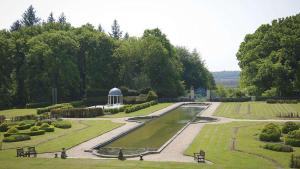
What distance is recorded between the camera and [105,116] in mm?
56469

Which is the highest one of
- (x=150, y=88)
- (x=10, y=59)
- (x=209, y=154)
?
(x=10, y=59)

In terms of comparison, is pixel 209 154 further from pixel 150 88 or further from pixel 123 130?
pixel 150 88

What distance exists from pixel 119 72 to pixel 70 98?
12.5 meters

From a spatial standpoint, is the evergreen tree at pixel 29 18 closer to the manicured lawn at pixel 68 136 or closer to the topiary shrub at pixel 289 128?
the manicured lawn at pixel 68 136

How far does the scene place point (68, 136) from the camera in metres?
37.9

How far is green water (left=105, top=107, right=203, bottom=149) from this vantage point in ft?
114

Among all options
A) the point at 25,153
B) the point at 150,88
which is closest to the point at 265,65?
the point at 150,88

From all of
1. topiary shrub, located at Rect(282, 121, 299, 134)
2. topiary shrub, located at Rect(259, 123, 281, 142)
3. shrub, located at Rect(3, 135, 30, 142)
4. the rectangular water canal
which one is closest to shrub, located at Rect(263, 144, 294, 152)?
topiary shrub, located at Rect(259, 123, 281, 142)

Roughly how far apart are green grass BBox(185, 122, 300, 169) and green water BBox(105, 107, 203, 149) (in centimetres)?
361

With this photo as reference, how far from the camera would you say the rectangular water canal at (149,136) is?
32653 mm

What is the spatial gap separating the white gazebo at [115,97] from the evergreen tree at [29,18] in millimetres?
52757

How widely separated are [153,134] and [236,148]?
40.7ft

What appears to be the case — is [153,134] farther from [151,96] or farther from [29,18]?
[29,18]

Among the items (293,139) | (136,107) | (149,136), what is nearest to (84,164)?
(149,136)
